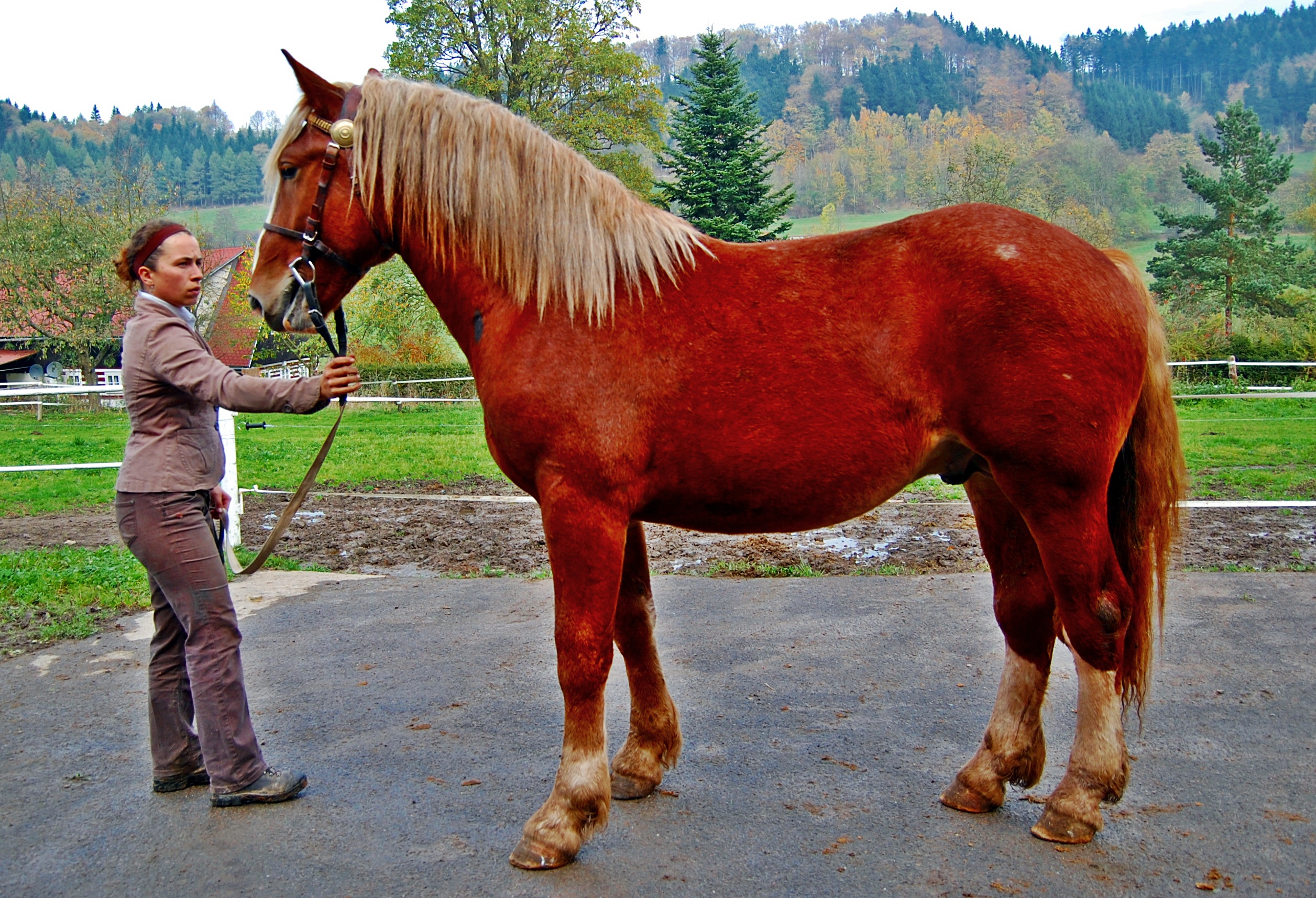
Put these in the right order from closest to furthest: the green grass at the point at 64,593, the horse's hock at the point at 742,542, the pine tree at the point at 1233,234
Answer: the green grass at the point at 64,593
the horse's hock at the point at 742,542
the pine tree at the point at 1233,234

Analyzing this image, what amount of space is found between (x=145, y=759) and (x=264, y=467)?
9974mm

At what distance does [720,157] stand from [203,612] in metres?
21.5

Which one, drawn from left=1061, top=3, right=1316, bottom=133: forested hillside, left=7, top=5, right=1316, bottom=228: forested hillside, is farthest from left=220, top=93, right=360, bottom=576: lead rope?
left=1061, top=3, right=1316, bottom=133: forested hillside

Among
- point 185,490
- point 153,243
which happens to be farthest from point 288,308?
point 185,490

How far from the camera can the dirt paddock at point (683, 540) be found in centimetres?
658

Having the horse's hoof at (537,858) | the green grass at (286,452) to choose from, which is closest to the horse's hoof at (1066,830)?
the horse's hoof at (537,858)

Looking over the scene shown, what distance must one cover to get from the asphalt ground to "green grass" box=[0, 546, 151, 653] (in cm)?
39

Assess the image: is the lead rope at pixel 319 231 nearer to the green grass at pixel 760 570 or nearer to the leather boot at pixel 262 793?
the leather boot at pixel 262 793

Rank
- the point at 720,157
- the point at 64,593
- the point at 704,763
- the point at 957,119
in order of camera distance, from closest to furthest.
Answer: the point at 704,763
the point at 64,593
the point at 720,157
the point at 957,119

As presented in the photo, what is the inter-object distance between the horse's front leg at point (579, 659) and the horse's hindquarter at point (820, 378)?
0.12 m

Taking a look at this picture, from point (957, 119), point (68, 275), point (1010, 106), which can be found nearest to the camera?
point (68, 275)

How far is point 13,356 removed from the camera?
142 feet

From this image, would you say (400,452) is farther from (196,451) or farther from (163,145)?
(163,145)

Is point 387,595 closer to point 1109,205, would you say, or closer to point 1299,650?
point 1299,650
